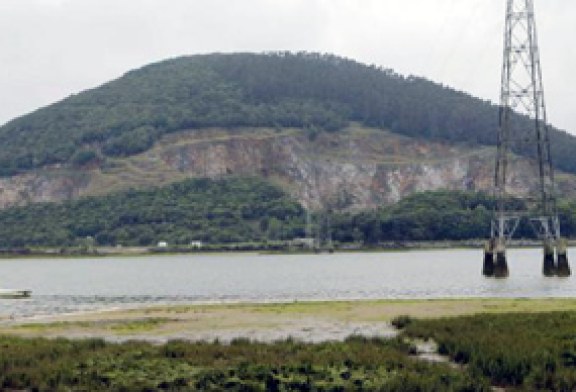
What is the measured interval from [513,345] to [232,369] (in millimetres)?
9980

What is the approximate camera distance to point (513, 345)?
3225 cm

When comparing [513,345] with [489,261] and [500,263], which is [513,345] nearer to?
[500,263]

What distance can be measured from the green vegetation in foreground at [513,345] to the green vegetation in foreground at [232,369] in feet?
5.02

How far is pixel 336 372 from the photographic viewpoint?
93.9 ft

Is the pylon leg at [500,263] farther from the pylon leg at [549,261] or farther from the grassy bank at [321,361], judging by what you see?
the grassy bank at [321,361]

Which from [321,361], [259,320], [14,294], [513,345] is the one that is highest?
[513,345]

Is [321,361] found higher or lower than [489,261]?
lower

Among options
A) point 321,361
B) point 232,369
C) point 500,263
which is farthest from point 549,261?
point 232,369

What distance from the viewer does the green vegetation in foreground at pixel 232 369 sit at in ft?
90.6

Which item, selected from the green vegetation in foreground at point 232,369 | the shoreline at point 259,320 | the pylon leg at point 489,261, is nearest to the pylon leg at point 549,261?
the pylon leg at point 489,261

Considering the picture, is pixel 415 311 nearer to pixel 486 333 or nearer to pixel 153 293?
pixel 486 333

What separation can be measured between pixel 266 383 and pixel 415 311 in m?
27.3

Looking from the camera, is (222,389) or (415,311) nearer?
(222,389)

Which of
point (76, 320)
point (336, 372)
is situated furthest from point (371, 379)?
point (76, 320)
